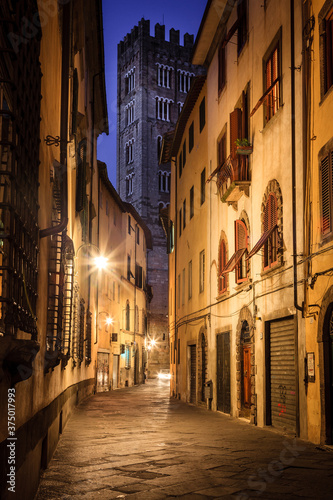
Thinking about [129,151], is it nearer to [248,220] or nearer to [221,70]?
[221,70]

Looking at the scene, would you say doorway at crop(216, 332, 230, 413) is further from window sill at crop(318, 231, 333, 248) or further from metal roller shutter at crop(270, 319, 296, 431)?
window sill at crop(318, 231, 333, 248)

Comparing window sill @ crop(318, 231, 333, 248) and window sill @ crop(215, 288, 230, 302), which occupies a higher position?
window sill @ crop(318, 231, 333, 248)

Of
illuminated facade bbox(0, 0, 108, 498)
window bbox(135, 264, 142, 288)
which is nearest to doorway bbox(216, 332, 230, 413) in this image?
illuminated facade bbox(0, 0, 108, 498)

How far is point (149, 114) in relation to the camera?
82.0 m

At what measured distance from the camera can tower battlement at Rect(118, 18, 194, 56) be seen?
84312mm

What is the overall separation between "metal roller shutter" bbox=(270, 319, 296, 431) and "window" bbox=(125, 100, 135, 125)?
72506 millimetres

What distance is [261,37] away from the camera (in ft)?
50.5

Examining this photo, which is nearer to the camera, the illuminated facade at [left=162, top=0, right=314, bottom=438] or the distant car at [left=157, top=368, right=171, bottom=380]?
the illuminated facade at [left=162, top=0, right=314, bottom=438]

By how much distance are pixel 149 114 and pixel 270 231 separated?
232ft

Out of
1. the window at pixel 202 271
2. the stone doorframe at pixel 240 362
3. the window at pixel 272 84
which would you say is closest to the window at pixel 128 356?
the window at pixel 202 271

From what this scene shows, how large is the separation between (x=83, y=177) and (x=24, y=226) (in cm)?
1162

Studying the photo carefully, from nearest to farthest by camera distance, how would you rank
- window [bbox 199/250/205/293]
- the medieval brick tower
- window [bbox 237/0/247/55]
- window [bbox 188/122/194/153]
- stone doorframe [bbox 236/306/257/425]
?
stone doorframe [bbox 236/306/257/425] → window [bbox 237/0/247/55] → window [bbox 199/250/205/293] → window [bbox 188/122/194/153] → the medieval brick tower

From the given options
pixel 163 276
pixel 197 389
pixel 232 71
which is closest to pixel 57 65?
pixel 232 71

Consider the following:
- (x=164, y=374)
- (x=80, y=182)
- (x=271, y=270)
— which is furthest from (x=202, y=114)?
(x=164, y=374)
